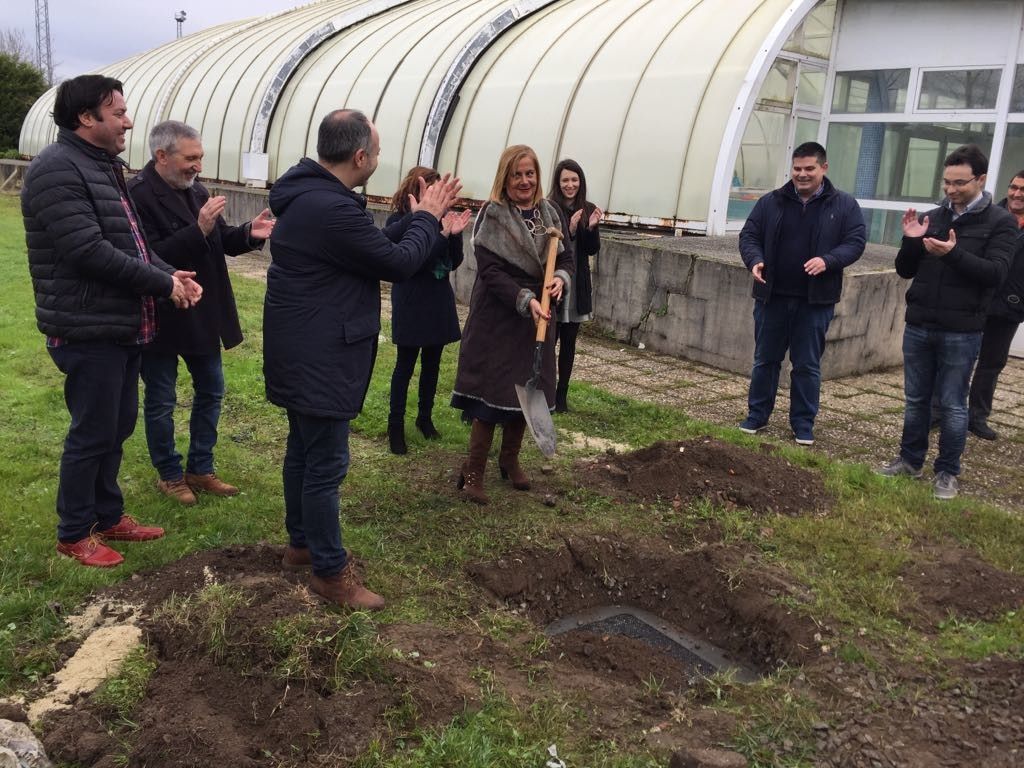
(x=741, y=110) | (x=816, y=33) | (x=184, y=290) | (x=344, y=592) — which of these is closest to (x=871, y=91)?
(x=816, y=33)

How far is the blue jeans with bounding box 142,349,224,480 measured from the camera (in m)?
4.58

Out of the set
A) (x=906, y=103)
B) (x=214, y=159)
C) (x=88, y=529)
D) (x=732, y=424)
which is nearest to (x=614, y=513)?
(x=732, y=424)

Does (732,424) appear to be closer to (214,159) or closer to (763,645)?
(763,645)

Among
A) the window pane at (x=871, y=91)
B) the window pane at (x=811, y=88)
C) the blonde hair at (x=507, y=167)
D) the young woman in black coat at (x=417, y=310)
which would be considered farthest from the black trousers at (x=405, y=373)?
the window pane at (x=871, y=91)

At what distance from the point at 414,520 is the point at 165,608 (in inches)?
61.0

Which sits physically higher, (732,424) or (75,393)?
(75,393)

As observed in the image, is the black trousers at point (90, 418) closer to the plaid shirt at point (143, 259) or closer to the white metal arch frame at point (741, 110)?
the plaid shirt at point (143, 259)

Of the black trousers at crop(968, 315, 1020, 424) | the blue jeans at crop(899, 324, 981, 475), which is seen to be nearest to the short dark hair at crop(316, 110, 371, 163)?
the blue jeans at crop(899, 324, 981, 475)

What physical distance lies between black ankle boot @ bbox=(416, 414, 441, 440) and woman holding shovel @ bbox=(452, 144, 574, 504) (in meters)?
1.14

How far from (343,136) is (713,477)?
10.1 ft

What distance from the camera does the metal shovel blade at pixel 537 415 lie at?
4773 millimetres

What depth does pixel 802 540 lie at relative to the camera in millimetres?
4609

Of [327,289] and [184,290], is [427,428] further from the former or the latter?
[327,289]

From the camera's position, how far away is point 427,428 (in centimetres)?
611
